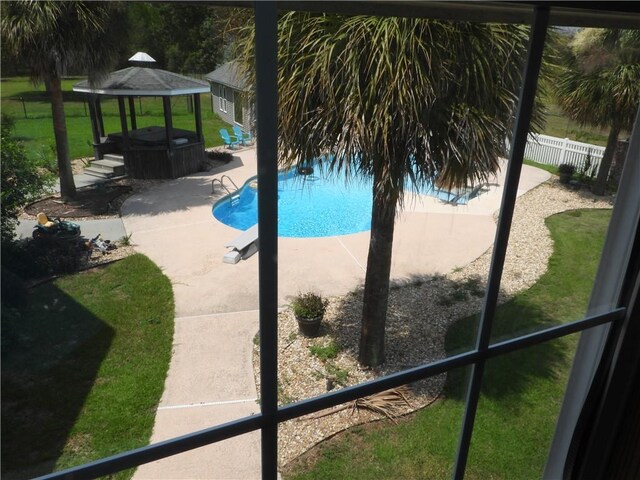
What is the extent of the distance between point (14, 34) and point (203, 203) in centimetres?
314

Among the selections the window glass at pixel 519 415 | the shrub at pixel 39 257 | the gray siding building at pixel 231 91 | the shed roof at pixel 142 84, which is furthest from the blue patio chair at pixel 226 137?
the window glass at pixel 519 415

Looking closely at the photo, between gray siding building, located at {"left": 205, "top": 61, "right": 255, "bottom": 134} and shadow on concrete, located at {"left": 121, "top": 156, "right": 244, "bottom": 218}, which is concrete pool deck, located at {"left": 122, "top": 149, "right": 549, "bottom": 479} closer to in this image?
shadow on concrete, located at {"left": 121, "top": 156, "right": 244, "bottom": 218}

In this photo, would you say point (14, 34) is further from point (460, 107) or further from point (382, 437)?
point (382, 437)

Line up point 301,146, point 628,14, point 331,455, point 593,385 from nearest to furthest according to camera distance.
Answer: point 628,14 → point 593,385 → point 301,146 → point 331,455

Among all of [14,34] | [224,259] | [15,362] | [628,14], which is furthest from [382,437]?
[14,34]

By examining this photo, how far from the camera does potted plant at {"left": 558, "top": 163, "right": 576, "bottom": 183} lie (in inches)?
150

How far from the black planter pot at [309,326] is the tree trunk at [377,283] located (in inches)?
17.4

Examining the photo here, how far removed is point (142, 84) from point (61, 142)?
372mm

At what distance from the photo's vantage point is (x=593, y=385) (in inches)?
103

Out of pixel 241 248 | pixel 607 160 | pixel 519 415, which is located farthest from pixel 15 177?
pixel 519 415

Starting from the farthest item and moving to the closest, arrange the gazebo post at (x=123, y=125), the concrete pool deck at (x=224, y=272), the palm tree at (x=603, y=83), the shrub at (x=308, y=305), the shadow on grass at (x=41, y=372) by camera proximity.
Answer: the shrub at (x=308, y=305)
the concrete pool deck at (x=224, y=272)
the palm tree at (x=603, y=83)
the gazebo post at (x=123, y=125)
the shadow on grass at (x=41, y=372)

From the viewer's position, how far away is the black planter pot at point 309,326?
4.05m

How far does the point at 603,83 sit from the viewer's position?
337cm

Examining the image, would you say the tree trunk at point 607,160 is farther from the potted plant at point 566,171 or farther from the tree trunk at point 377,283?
the tree trunk at point 377,283
